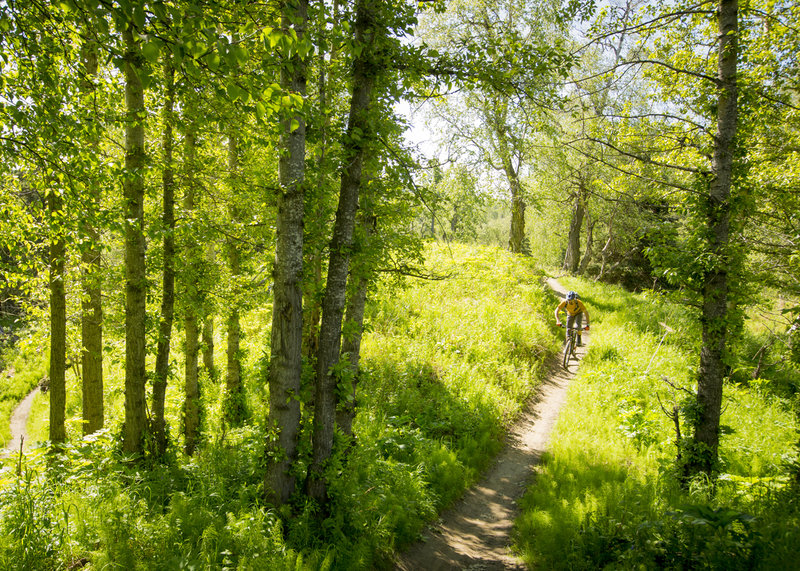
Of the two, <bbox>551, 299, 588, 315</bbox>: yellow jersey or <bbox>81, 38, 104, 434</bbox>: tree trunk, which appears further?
<bbox>551, 299, 588, 315</bbox>: yellow jersey

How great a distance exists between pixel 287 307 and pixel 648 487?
19.5 feet

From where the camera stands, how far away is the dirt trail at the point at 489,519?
17.7 ft

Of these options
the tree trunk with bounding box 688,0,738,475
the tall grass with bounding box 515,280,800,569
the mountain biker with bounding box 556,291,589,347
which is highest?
the tree trunk with bounding box 688,0,738,475

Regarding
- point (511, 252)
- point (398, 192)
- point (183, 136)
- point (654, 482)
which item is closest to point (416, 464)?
point (654, 482)

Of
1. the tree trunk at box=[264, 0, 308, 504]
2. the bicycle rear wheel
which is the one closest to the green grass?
the tree trunk at box=[264, 0, 308, 504]

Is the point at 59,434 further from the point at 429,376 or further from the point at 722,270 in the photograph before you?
the point at 722,270

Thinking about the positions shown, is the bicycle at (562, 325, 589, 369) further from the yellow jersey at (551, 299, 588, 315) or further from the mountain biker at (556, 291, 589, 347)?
the yellow jersey at (551, 299, 588, 315)

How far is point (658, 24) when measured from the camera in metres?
6.39

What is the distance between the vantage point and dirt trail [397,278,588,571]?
5.40 meters

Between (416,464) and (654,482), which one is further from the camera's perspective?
(416,464)

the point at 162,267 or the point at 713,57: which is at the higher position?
the point at 713,57

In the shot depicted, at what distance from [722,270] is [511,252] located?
14530 millimetres

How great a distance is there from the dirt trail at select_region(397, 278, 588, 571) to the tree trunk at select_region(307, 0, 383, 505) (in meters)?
1.73

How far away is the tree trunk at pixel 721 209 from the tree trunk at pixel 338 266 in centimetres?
493
